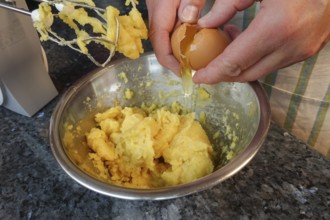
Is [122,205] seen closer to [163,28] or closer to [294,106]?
[163,28]

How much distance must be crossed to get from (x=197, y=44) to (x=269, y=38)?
139 mm

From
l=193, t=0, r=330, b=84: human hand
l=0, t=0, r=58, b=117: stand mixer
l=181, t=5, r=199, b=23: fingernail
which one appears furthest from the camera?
l=0, t=0, r=58, b=117: stand mixer

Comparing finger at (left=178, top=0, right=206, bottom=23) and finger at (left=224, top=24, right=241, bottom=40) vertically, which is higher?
finger at (left=178, top=0, right=206, bottom=23)

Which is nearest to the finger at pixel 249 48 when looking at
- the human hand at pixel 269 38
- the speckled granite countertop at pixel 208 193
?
the human hand at pixel 269 38

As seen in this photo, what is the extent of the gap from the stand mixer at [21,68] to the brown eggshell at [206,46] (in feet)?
1.30

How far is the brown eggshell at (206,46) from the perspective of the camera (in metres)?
0.64

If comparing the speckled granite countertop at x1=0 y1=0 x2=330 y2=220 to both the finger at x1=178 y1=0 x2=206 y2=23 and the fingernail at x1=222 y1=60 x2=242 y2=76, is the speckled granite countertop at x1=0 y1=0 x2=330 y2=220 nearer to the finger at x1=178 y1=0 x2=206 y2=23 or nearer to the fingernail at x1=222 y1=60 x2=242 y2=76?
the fingernail at x1=222 y1=60 x2=242 y2=76

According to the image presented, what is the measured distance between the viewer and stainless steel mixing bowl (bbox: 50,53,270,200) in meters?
0.62

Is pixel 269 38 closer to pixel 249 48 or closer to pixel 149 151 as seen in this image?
pixel 249 48

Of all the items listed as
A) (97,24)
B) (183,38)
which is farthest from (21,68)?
(183,38)

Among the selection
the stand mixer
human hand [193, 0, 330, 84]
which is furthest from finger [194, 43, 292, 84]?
the stand mixer

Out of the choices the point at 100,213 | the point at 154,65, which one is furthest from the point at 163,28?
the point at 100,213

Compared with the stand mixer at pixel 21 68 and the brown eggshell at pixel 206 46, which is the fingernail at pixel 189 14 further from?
the stand mixer at pixel 21 68

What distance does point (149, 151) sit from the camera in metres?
0.72
